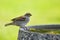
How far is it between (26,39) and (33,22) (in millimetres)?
505

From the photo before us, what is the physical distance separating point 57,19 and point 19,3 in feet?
0.65

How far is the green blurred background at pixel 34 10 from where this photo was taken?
853mm

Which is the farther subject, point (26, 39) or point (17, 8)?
point (17, 8)

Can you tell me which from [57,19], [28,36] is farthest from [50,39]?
[57,19]

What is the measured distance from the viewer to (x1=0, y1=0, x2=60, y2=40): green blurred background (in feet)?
2.80

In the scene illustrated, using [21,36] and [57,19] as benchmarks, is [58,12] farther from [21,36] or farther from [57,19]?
[21,36]

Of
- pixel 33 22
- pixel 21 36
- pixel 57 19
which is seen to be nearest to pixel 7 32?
pixel 33 22

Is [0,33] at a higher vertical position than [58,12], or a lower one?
lower

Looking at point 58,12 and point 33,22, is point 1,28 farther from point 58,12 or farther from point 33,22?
point 58,12

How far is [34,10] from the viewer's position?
863 mm

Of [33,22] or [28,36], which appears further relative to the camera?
[33,22]

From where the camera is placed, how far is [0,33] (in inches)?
34.4

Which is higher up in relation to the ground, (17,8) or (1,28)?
(17,8)

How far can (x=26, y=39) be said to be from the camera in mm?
359
